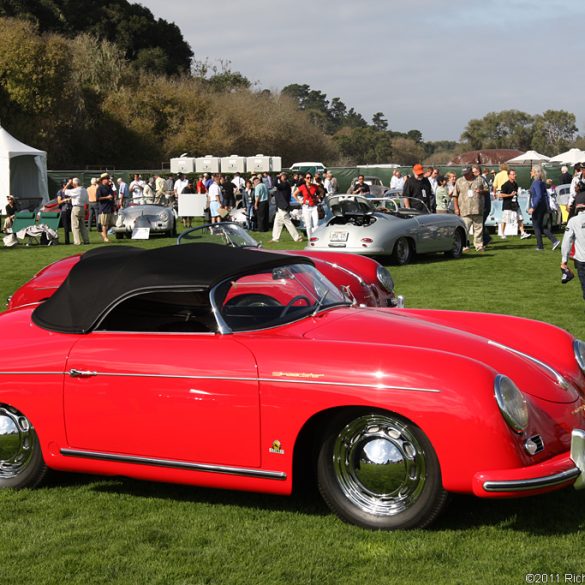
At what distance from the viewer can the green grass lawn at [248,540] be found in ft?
14.1

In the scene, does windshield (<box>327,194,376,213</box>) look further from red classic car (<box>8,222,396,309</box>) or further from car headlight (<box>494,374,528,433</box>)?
car headlight (<box>494,374,528,433</box>)

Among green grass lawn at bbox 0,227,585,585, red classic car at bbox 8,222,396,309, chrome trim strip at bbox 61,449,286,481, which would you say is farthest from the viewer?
red classic car at bbox 8,222,396,309

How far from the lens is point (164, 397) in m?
5.13

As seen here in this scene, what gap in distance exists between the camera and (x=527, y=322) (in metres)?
6.25

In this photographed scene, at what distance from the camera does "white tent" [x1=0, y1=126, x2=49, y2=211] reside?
37219mm

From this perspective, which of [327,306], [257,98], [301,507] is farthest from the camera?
[257,98]

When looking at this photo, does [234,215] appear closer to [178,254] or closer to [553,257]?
[553,257]

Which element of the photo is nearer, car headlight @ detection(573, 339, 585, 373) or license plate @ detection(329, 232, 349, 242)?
car headlight @ detection(573, 339, 585, 373)

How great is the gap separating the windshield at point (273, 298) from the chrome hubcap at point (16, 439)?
1388mm

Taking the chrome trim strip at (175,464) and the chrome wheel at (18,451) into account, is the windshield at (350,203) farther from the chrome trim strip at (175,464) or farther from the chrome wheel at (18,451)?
the chrome trim strip at (175,464)

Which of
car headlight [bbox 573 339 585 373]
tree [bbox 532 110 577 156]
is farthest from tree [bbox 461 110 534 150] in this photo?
car headlight [bbox 573 339 585 373]

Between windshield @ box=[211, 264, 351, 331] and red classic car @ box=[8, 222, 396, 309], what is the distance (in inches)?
153

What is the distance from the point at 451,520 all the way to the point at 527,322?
181cm

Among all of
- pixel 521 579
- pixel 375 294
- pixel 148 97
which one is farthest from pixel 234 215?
pixel 148 97
